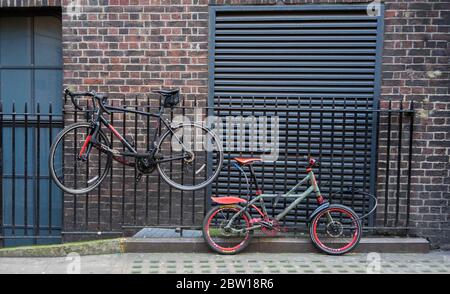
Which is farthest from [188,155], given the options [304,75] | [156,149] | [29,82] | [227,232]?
[29,82]

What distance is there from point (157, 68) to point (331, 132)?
2.28 m

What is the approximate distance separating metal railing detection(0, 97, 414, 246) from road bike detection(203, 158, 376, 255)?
335 millimetres

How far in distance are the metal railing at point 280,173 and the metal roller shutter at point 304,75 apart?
24 millimetres

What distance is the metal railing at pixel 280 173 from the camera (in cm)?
512

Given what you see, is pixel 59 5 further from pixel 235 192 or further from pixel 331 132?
pixel 331 132

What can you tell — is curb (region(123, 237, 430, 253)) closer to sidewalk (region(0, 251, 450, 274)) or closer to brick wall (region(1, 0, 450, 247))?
sidewalk (region(0, 251, 450, 274))

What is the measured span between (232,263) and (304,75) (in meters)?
2.46

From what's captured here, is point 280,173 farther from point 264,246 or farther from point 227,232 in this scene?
point 227,232

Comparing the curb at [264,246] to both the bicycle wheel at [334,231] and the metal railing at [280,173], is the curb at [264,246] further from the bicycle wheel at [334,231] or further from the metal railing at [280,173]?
the metal railing at [280,173]

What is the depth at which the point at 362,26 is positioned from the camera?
209 inches

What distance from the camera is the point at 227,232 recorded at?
15.7 ft

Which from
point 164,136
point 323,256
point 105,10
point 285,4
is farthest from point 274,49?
point 323,256

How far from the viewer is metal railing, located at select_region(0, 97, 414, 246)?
5.12m
